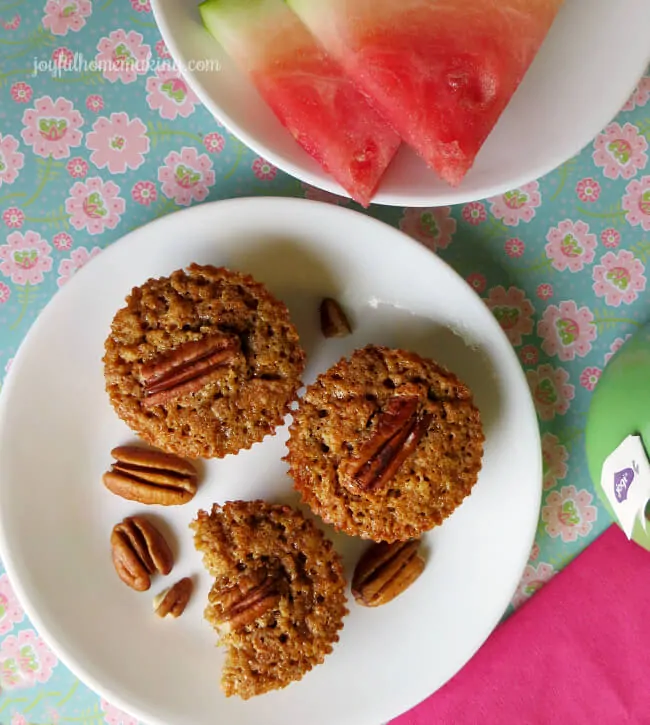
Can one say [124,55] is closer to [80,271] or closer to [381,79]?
[80,271]

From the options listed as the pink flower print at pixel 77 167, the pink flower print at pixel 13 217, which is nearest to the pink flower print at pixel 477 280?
the pink flower print at pixel 77 167

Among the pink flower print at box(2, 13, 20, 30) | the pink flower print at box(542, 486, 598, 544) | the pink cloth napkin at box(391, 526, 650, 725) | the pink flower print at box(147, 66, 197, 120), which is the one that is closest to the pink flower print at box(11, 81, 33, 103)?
the pink flower print at box(2, 13, 20, 30)

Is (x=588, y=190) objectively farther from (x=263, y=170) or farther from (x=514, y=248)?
(x=263, y=170)

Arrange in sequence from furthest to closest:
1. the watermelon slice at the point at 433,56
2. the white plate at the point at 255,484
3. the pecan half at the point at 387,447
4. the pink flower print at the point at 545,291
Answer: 1. the pink flower print at the point at 545,291
2. the white plate at the point at 255,484
3. the pecan half at the point at 387,447
4. the watermelon slice at the point at 433,56

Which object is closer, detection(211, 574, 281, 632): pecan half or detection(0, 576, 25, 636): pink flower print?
detection(211, 574, 281, 632): pecan half

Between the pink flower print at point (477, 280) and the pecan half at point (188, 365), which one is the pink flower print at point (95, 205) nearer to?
the pecan half at point (188, 365)

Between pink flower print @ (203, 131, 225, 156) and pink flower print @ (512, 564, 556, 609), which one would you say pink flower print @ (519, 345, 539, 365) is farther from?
pink flower print @ (203, 131, 225, 156)
